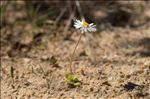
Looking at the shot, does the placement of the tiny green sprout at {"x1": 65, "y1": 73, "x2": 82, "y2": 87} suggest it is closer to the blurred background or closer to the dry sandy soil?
the dry sandy soil

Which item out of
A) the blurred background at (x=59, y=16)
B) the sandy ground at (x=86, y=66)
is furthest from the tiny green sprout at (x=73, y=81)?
the blurred background at (x=59, y=16)

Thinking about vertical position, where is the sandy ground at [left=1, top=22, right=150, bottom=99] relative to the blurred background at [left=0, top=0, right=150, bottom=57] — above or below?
below

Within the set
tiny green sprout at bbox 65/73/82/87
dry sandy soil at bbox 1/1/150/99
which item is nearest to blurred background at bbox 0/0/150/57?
dry sandy soil at bbox 1/1/150/99

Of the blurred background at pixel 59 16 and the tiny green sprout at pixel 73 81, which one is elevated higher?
the blurred background at pixel 59 16

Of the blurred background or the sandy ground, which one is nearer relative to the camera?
the sandy ground

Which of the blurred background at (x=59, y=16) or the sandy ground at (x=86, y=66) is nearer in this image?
the sandy ground at (x=86, y=66)

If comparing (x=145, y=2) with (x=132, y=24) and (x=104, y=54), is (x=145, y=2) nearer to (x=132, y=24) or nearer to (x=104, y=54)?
(x=132, y=24)

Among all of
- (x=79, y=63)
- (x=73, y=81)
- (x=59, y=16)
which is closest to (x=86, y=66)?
(x=79, y=63)

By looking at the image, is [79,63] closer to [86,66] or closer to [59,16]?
[86,66]

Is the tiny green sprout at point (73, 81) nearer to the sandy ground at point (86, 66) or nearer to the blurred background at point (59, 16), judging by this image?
the sandy ground at point (86, 66)
